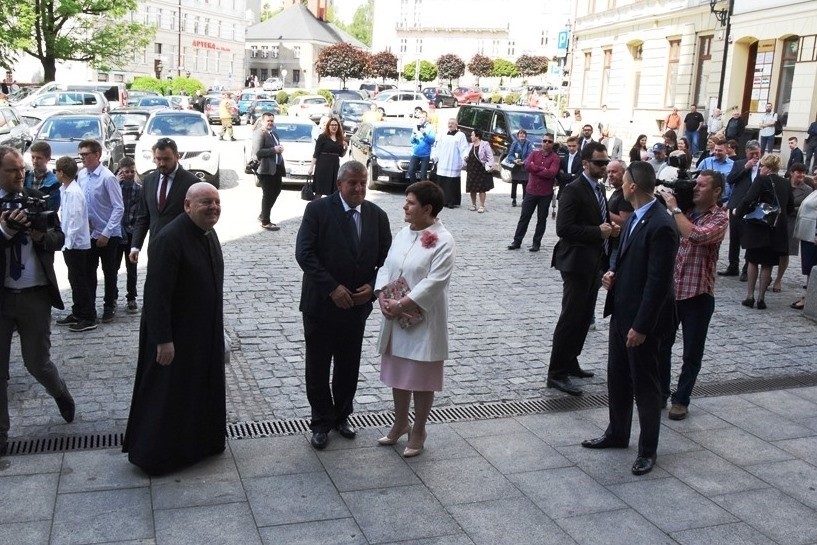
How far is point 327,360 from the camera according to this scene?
5.73m

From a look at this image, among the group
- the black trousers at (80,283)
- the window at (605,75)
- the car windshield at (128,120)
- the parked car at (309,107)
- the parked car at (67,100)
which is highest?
the window at (605,75)

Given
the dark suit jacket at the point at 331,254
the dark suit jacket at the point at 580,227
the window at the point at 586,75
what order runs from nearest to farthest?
the dark suit jacket at the point at 331,254 < the dark suit jacket at the point at 580,227 < the window at the point at 586,75

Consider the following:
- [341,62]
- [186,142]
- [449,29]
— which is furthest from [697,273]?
[449,29]

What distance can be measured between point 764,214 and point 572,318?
4.23 m

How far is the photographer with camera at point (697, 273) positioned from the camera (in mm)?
6348

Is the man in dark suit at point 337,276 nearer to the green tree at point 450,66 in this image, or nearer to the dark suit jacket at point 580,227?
the dark suit jacket at point 580,227

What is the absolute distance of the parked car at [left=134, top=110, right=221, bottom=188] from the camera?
701 inches

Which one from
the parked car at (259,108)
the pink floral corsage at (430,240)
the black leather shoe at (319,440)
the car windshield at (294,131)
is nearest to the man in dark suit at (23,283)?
the black leather shoe at (319,440)

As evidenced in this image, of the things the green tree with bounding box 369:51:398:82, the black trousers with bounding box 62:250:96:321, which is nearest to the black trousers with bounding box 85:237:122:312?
the black trousers with bounding box 62:250:96:321

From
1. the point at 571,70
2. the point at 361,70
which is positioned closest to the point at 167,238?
the point at 571,70

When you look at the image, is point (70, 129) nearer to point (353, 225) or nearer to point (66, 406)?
point (66, 406)

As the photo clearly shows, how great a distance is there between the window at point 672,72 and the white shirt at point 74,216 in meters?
28.3

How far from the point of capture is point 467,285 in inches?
431

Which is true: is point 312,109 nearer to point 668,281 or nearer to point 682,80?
point 682,80
